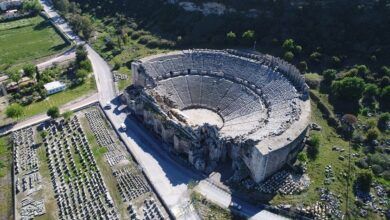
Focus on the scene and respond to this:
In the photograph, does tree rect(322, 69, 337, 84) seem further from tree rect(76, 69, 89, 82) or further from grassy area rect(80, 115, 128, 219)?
tree rect(76, 69, 89, 82)

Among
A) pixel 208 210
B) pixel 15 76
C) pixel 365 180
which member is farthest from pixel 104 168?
pixel 365 180

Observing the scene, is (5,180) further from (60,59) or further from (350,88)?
(350,88)

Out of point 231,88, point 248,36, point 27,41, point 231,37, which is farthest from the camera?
point 27,41

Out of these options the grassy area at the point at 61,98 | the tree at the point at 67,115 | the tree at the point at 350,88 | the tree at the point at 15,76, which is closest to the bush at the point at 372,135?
the tree at the point at 350,88

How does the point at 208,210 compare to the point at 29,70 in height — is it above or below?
below

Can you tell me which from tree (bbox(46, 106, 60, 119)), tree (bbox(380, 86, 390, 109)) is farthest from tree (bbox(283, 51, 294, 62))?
tree (bbox(46, 106, 60, 119))

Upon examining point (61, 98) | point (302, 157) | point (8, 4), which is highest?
point (8, 4)
